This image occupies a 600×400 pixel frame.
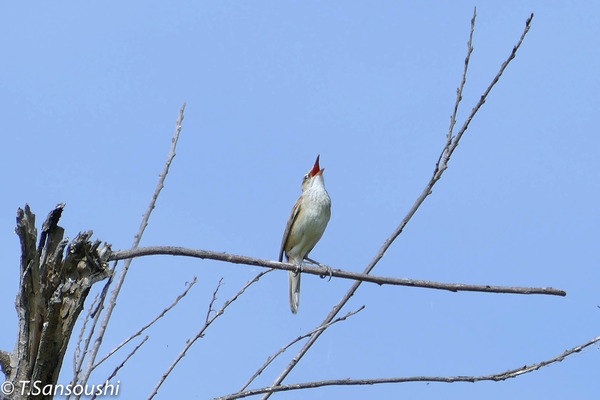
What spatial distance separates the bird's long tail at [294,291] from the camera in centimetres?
852

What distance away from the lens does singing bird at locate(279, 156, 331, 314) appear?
8586 millimetres

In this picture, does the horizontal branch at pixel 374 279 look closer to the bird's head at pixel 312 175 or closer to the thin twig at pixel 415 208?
the thin twig at pixel 415 208

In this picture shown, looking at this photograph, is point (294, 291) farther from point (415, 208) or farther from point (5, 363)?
point (5, 363)

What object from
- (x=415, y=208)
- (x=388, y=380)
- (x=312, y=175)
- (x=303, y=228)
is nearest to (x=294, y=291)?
(x=303, y=228)

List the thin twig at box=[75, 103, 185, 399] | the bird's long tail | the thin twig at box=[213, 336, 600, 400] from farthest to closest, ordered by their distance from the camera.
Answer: the bird's long tail
the thin twig at box=[75, 103, 185, 399]
the thin twig at box=[213, 336, 600, 400]

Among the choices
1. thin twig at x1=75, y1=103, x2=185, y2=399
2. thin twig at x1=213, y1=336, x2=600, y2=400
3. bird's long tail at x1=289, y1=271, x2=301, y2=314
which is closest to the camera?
thin twig at x1=213, y1=336, x2=600, y2=400

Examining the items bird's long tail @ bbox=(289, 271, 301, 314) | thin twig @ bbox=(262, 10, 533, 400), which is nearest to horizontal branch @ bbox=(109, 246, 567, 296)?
thin twig @ bbox=(262, 10, 533, 400)

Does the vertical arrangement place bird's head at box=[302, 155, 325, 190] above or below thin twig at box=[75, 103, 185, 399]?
above

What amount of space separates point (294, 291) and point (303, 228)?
2.20 feet

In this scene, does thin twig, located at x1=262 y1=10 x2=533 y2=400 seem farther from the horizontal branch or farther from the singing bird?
the singing bird

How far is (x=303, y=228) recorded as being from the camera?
868 centimetres

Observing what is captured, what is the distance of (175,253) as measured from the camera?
3.41 meters

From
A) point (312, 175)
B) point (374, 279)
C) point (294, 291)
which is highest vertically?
point (312, 175)

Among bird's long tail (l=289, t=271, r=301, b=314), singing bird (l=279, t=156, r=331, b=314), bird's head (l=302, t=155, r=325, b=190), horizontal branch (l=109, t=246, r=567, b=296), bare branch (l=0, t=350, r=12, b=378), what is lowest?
bare branch (l=0, t=350, r=12, b=378)
